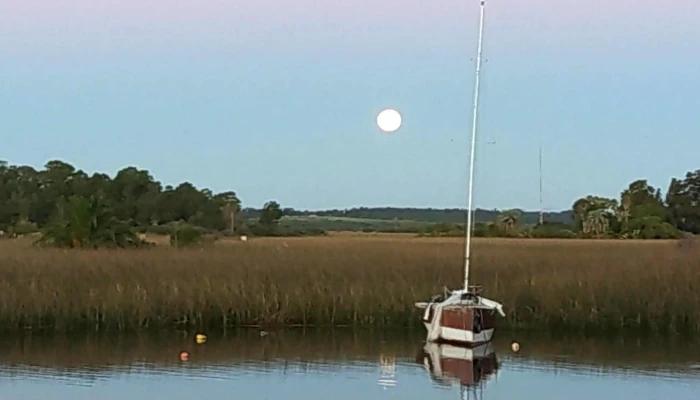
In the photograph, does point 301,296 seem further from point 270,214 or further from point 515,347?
point 270,214

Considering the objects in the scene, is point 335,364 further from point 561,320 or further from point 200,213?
point 200,213

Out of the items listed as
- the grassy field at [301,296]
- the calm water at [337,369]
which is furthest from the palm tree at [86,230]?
the calm water at [337,369]

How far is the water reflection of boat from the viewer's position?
1562cm

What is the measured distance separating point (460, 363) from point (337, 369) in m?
1.86

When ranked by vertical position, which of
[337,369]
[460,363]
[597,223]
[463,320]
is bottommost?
[337,369]

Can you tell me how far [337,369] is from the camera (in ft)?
54.1

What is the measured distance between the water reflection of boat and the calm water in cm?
2

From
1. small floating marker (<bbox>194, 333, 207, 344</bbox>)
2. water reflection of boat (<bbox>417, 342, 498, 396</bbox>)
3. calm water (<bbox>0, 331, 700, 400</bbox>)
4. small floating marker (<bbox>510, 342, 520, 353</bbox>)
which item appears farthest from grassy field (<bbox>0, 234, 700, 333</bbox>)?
water reflection of boat (<bbox>417, 342, 498, 396</bbox>)

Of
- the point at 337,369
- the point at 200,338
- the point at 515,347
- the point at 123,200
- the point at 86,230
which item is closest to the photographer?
the point at 337,369

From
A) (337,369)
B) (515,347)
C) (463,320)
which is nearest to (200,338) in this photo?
(337,369)

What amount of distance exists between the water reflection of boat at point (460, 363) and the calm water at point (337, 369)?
17 mm

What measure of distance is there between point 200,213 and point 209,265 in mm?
41663

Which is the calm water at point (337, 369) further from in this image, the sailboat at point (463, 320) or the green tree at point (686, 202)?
the green tree at point (686, 202)

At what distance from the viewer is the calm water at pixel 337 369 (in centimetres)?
1473
